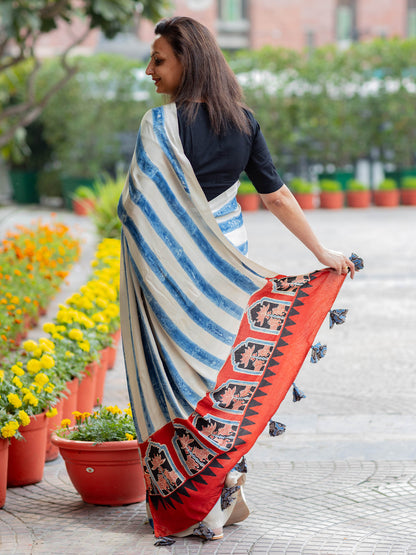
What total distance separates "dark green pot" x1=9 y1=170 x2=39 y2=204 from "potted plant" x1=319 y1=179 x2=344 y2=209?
296 inches

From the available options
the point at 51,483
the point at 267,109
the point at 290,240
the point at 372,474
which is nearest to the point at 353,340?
the point at 372,474

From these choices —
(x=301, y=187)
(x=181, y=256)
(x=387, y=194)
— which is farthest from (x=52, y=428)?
(x=387, y=194)

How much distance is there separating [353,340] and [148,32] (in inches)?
1454

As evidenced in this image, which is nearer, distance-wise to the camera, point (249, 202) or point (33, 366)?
point (33, 366)

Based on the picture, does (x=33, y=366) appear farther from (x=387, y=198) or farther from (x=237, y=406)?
(x=387, y=198)

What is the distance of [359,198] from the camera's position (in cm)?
2234

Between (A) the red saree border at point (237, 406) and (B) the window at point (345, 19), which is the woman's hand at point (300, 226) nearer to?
(A) the red saree border at point (237, 406)

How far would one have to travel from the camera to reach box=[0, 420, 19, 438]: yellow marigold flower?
403 centimetres

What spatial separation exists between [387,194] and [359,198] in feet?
2.49

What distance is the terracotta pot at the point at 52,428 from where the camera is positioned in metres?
4.80

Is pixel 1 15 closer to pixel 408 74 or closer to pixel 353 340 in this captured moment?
pixel 353 340

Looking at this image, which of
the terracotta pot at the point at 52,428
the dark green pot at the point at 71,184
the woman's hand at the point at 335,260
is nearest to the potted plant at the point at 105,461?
the terracotta pot at the point at 52,428

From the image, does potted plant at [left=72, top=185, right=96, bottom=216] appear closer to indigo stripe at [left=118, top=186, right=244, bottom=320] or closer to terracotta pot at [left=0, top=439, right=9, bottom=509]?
terracotta pot at [left=0, top=439, right=9, bottom=509]

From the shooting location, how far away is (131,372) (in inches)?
145
